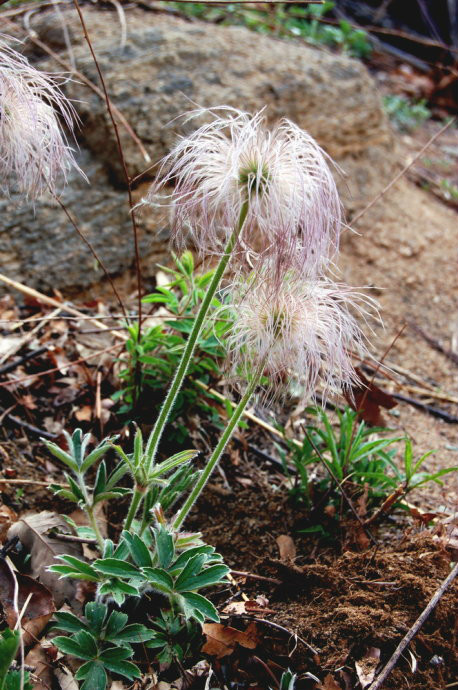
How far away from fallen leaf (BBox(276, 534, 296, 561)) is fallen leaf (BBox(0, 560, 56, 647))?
2.74 ft

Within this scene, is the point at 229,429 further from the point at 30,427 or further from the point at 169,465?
the point at 30,427

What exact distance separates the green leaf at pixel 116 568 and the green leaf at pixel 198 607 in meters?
0.16

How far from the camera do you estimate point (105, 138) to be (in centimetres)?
356

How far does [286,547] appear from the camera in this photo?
7.43 ft

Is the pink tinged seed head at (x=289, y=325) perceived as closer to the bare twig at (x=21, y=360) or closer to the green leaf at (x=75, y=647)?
the green leaf at (x=75, y=647)

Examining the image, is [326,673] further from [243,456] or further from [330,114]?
[330,114]

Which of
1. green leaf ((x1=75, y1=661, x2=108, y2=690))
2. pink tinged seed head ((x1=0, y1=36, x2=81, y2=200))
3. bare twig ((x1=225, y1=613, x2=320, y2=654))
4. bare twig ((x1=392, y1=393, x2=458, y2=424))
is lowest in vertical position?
bare twig ((x1=392, y1=393, x2=458, y2=424))

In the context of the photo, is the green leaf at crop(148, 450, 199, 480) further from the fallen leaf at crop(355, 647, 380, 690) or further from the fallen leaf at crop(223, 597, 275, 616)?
the fallen leaf at crop(355, 647, 380, 690)

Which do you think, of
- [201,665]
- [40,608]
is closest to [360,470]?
[201,665]

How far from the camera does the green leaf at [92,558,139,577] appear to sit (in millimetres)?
1683

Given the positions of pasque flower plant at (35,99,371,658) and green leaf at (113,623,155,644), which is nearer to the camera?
pasque flower plant at (35,99,371,658)

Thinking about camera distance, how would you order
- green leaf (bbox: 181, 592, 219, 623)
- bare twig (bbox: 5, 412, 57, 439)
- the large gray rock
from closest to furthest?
green leaf (bbox: 181, 592, 219, 623) → bare twig (bbox: 5, 412, 57, 439) → the large gray rock

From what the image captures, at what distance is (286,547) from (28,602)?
3.04 ft

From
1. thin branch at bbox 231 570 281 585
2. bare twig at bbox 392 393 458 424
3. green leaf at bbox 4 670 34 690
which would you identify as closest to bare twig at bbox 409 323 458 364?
bare twig at bbox 392 393 458 424
